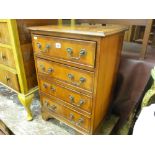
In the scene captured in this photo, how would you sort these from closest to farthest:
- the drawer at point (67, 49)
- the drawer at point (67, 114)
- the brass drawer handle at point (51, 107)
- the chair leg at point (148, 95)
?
the drawer at point (67, 49)
the chair leg at point (148, 95)
the drawer at point (67, 114)
the brass drawer handle at point (51, 107)

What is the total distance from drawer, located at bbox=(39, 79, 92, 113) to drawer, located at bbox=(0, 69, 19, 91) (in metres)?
0.21

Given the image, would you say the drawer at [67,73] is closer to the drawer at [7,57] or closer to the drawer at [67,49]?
the drawer at [67,49]

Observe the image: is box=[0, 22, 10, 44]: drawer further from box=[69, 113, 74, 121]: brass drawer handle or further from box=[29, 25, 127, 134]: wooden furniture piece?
box=[69, 113, 74, 121]: brass drawer handle

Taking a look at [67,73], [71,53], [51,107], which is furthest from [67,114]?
[71,53]

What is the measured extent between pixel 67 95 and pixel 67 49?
0.31 m

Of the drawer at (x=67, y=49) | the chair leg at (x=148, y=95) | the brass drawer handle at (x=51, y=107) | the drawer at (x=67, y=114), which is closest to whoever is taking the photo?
the drawer at (x=67, y=49)

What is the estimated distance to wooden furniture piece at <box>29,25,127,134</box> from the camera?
0.73 m

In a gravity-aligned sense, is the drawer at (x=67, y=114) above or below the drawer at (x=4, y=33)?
below

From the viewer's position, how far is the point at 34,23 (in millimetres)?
1038

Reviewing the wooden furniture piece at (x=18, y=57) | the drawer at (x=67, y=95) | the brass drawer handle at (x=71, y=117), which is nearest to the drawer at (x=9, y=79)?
the wooden furniture piece at (x=18, y=57)

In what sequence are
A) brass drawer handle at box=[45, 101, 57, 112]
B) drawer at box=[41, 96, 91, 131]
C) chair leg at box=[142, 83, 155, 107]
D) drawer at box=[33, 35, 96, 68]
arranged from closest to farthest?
drawer at box=[33, 35, 96, 68] → chair leg at box=[142, 83, 155, 107] → drawer at box=[41, 96, 91, 131] → brass drawer handle at box=[45, 101, 57, 112]

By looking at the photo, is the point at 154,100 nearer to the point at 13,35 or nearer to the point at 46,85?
the point at 46,85

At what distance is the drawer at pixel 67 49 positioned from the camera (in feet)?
2.38

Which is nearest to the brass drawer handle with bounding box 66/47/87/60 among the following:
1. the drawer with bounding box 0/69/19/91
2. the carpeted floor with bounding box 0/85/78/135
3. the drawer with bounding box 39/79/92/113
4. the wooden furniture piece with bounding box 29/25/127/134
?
the wooden furniture piece with bounding box 29/25/127/134
